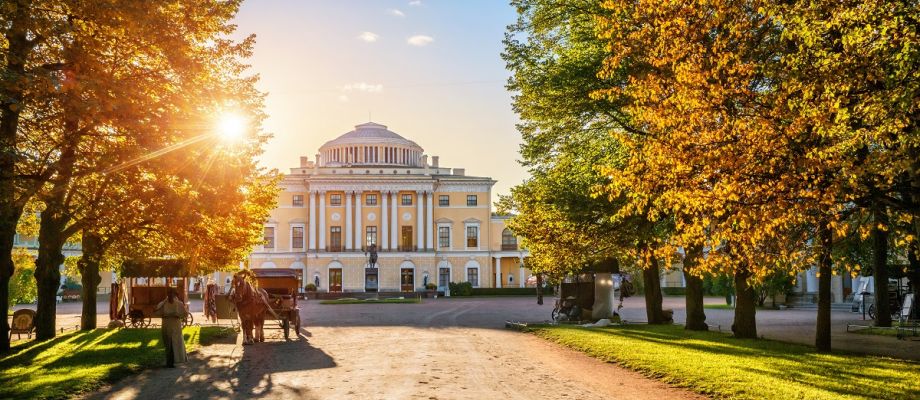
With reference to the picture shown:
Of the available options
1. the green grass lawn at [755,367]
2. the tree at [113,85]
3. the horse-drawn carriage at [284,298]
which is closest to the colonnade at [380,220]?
the horse-drawn carriage at [284,298]

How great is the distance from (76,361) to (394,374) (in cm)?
703

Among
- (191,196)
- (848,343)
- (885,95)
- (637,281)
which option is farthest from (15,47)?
(637,281)

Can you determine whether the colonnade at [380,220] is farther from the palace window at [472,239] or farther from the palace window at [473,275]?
the palace window at [473,275]

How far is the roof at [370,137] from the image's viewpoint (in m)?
102

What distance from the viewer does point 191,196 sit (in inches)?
615

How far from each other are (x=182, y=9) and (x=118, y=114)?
10.8 feet

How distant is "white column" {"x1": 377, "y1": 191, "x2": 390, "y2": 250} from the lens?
296ft

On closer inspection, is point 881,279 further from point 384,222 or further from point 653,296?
point 384,222

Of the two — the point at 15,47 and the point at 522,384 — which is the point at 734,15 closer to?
the point at 522,384

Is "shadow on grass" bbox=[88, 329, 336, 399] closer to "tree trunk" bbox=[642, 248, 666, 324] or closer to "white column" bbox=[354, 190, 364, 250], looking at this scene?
"tree trunk" bbox=[642, 248, 666, 324]

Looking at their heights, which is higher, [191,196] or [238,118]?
[238,118]

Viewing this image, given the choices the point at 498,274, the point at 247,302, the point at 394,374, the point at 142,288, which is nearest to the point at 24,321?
the point at 247,302

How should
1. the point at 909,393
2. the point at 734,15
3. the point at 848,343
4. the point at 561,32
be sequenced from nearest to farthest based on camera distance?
the point at 909,393 → the point at 734,15 → the point at 848,343 → the point at 561,32

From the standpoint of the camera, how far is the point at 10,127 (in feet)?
49.2
